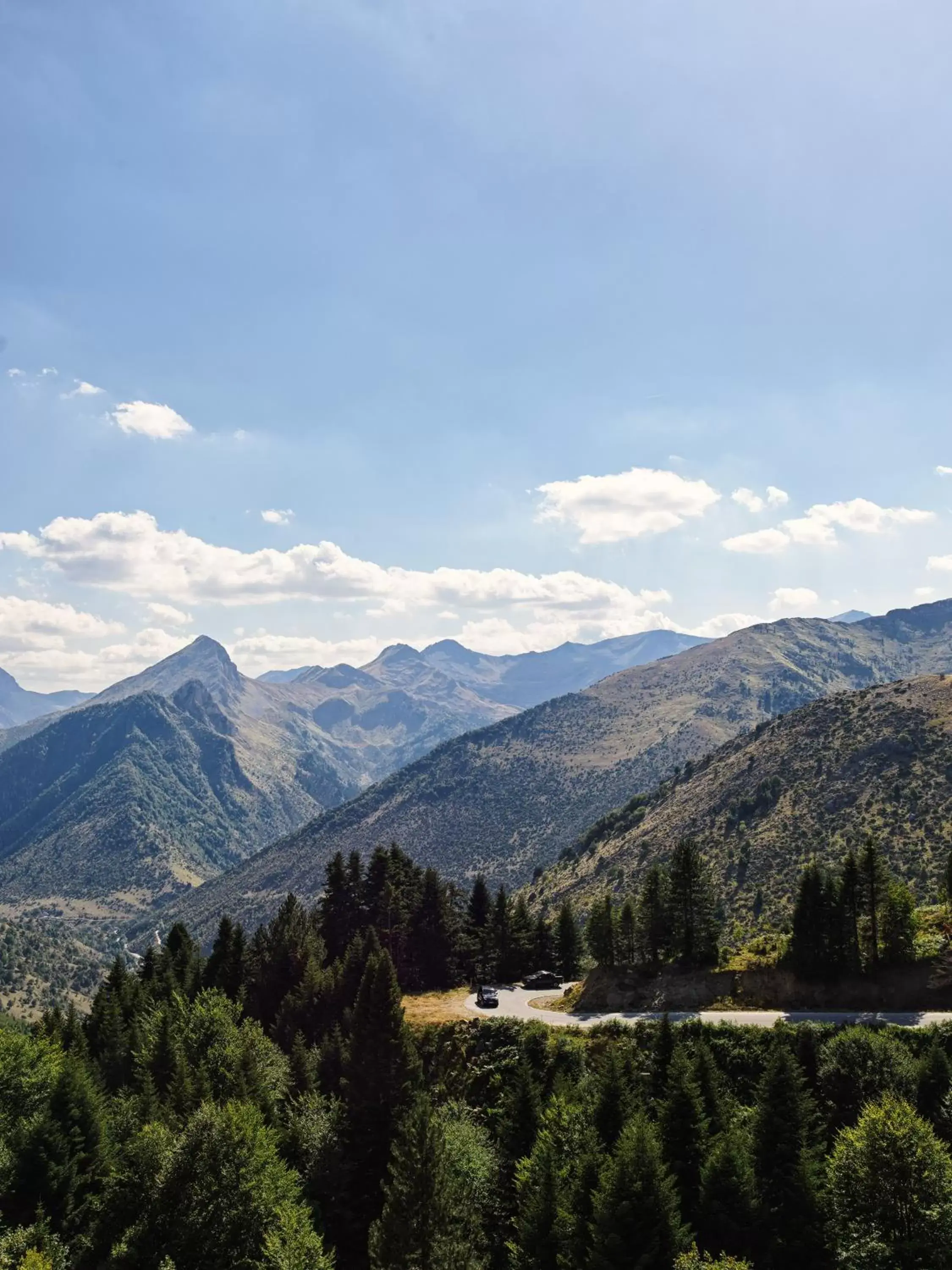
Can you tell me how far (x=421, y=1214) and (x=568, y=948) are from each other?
4852cm

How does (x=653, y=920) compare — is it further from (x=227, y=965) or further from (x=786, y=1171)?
(x=227, y=965)

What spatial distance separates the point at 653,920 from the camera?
247 feet

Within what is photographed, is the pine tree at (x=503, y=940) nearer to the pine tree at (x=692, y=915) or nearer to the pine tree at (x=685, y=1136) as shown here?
the pine tree at (x=692, y=915)

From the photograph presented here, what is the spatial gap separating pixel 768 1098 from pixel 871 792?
462 feet

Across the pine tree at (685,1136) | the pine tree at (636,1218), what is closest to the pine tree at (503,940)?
the pine tree at (685,1136)

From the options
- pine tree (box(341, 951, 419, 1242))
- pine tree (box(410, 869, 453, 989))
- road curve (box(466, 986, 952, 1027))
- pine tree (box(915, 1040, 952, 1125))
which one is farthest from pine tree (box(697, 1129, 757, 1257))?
pine tree (box(410, 869, 453, 989))

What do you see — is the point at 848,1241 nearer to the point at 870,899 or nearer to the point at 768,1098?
the point at 768,1098

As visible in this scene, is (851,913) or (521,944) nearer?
(851,913)

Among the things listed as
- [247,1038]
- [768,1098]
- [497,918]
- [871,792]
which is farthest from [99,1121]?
[871,792]

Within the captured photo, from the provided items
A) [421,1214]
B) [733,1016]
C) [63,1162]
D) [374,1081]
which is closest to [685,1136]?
[421,1214]

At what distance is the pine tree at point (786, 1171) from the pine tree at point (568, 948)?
145 feet

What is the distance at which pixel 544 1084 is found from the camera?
55.0m

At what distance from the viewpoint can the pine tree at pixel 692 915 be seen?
70500 mm

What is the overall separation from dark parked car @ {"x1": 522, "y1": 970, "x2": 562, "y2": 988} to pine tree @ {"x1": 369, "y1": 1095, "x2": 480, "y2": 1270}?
39619 mm
